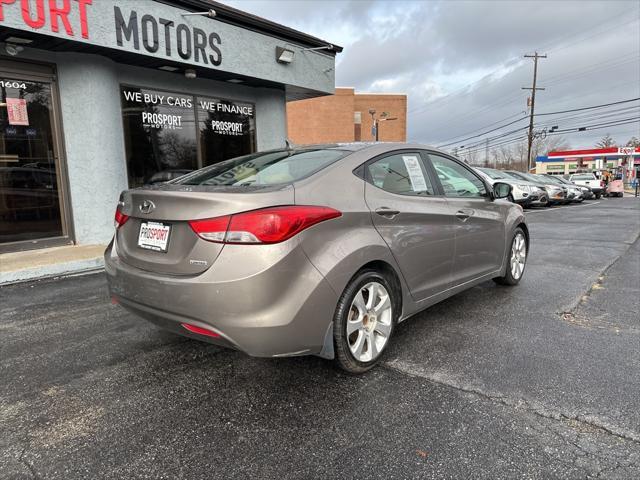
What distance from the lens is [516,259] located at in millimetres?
5223

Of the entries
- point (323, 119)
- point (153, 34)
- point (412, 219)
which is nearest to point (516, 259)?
point (412, 219)

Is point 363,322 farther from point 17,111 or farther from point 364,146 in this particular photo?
point 17,111

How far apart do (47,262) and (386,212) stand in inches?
200

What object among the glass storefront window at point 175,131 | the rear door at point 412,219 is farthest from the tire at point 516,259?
the glass storefront window at point 175,131

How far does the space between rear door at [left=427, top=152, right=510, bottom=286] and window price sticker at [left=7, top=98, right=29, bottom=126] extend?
6304mm

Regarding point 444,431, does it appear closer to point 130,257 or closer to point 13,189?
point 130,257

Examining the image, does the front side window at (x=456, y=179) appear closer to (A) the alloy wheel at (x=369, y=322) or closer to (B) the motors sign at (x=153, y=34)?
(A) the alloy wheel at (x=369, y=322)

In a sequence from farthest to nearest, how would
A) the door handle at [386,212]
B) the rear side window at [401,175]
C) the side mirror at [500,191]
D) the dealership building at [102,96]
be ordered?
the dealership building at [102,96]
the side mirror at [500,191]
the rear side window at [401,175]
the door handle at [386,212]

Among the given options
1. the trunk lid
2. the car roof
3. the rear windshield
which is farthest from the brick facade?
the trunk lid

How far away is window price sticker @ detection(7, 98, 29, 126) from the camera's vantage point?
6633 mm

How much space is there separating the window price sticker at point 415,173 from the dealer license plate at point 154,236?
1.90 m

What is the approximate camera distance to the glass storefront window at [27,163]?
6660mm

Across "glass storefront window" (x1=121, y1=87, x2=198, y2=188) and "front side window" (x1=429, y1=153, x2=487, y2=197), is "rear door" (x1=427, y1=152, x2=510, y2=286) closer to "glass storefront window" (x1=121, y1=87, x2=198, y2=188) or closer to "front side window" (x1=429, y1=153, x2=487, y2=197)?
"front side window" (x1=429, y1=153, x2=487, y2=197)

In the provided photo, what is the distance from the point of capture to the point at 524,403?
2.63m
